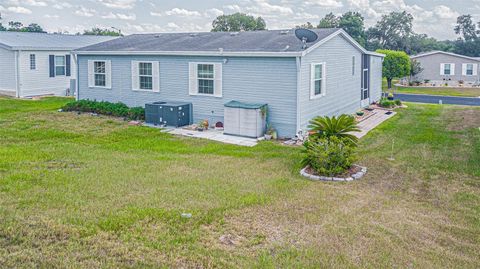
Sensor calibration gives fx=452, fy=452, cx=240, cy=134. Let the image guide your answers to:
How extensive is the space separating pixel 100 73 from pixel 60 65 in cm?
766

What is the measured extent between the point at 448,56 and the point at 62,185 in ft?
135

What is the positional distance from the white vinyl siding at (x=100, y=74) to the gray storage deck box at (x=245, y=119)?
6553mm

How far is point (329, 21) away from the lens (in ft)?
182

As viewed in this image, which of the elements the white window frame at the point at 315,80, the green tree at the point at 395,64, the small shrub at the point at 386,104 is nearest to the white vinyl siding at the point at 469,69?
the green tree at the point at 395,64

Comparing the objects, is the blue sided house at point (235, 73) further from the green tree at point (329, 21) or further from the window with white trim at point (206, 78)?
the green tree at point (329, 21)

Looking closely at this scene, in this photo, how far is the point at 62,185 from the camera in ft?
27.5

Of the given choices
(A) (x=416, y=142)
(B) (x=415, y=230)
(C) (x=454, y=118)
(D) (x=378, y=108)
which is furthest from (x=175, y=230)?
(D) (x=378, y=108)

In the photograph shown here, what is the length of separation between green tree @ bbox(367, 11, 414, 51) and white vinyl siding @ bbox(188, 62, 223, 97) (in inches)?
1998

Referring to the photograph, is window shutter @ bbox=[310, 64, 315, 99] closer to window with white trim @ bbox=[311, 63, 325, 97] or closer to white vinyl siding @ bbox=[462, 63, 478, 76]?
window with white trim @ bbox=[311, 63, 325, 97]

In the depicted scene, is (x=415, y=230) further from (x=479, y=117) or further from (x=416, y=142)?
(x=479, y=117)

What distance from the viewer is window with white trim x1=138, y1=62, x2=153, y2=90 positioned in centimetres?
1717

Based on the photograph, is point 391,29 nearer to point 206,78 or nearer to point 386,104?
point 386,104

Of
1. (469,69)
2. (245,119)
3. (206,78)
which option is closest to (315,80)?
(245,119)

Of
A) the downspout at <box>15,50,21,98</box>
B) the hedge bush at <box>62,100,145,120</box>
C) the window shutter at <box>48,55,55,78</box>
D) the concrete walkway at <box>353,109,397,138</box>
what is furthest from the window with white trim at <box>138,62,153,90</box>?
the window shutter at <box>48,55,55,78</box>
